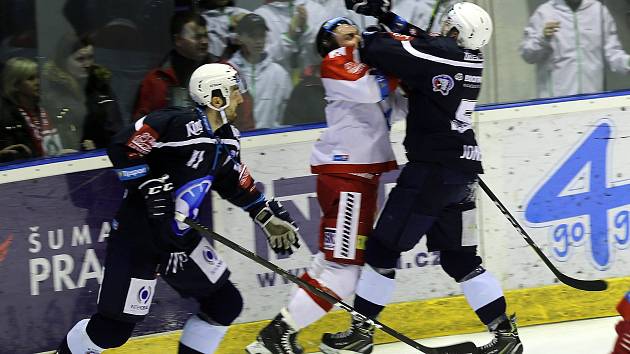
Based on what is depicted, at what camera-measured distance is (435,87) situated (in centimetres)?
388

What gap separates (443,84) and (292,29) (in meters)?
0.96

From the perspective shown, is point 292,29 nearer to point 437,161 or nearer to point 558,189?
point 437,161

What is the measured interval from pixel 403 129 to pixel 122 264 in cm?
141

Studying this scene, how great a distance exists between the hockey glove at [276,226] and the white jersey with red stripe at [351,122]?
291mm

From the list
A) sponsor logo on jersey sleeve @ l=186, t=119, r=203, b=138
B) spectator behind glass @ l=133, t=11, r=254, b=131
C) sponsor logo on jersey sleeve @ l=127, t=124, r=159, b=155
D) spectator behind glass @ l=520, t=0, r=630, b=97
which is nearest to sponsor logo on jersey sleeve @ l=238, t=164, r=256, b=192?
sponsor logo on jersey sleeve @ l=186, t=119, r=203, b=138

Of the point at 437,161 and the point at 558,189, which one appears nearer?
the point at 437,161

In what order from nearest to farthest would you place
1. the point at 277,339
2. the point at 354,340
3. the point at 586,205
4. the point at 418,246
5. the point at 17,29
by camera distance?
the point at 277,339, the point at 354,340, the point at 17,29, the point at 418,246, the point at 586,205

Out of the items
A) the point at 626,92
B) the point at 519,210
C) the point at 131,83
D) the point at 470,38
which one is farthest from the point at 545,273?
the point at 131,83

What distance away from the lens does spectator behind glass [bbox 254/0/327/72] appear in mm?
4633

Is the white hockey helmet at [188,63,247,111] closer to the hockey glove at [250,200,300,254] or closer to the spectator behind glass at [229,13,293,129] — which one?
the hockey glove at [250,200,300,254]

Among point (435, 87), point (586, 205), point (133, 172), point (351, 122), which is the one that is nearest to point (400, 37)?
point (435, 87)

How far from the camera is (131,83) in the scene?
14.9 ft

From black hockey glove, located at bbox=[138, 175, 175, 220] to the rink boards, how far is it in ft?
2.86

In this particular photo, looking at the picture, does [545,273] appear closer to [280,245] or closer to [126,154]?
[280,245]
